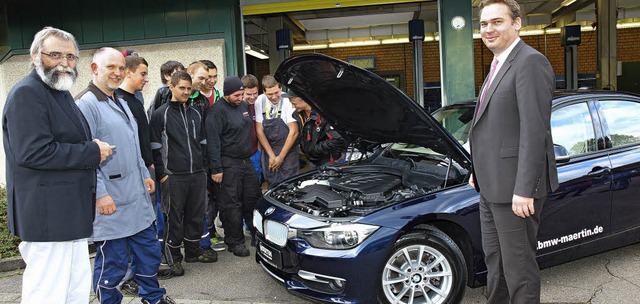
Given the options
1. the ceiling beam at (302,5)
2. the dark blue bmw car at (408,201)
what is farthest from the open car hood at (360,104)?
the ceiling beam at (302,5)

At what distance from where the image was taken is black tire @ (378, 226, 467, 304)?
3389mm

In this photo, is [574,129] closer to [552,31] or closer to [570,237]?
[570,237]

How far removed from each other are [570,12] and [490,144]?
13.5 m

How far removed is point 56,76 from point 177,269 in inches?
94.1

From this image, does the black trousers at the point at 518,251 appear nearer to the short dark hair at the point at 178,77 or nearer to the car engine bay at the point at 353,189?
the car engine bay at the point at 353,189

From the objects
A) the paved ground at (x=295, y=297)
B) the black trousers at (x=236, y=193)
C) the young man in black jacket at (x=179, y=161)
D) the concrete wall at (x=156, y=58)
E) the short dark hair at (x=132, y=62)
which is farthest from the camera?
the concrete wall at (x=156, y=58)

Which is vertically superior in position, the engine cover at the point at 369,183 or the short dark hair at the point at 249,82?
the short dark hair at the point at 249,82

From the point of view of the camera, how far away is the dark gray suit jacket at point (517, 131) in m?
2.55

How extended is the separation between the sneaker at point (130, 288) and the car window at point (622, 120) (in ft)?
13.7

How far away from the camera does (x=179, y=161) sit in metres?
4.45

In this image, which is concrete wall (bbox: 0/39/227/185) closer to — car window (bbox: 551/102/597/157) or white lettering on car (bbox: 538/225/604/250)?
car window (bbox: 551/102/597/157)

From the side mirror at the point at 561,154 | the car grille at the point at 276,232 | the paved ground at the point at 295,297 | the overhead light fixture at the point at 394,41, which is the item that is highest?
the overhead light fixture at the point at 394,41

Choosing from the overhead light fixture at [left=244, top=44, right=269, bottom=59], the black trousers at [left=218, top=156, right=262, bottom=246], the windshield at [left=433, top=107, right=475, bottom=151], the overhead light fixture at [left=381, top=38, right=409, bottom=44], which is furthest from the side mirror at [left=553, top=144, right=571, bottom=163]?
the overhead light fixture at [left=381, top=38, right=409, bottom=44]

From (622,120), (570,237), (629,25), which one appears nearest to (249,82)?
(570,237)
